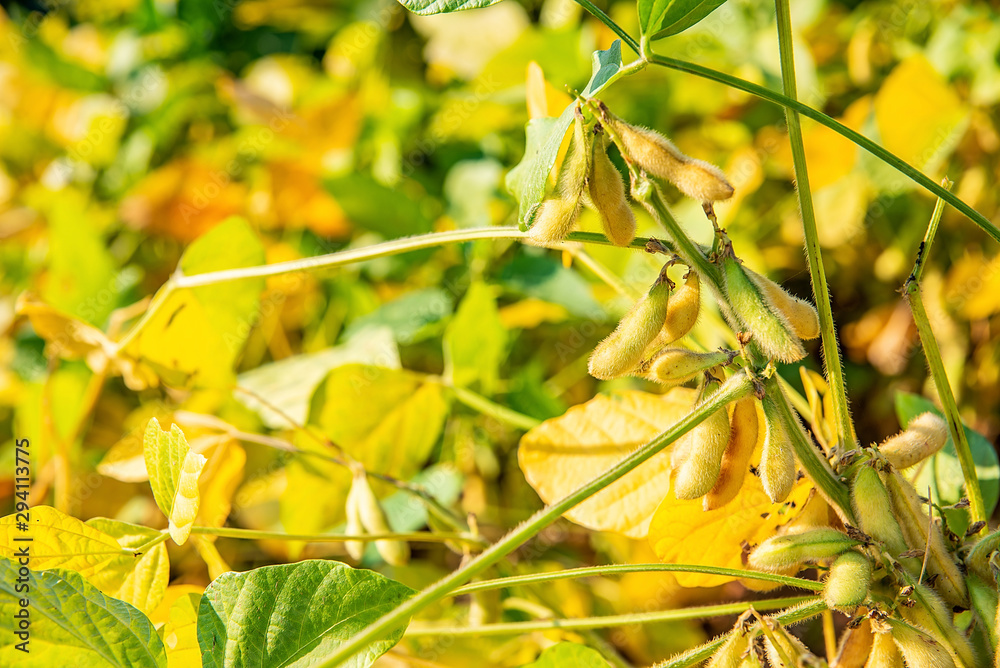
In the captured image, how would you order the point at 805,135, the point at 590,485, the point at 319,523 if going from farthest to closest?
the point at 805,135 → the point at 319,523 → the point at 590,485

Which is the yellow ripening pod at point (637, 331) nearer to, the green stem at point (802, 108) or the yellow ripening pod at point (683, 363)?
the yellow ripening pod at point (683, 363)

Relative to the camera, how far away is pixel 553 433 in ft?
2.09

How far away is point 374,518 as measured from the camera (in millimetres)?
714

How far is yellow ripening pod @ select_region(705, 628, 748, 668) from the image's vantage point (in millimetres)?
454

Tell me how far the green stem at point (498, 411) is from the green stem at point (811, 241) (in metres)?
0.44

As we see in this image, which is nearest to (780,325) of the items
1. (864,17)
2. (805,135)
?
(805,135)

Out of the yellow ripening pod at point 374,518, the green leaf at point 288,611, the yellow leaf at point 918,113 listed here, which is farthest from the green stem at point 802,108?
the yellow leaf at point 918,113

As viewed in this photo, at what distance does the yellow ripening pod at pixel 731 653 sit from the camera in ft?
1.49

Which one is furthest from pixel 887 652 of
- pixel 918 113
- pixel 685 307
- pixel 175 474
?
pixel 918 113

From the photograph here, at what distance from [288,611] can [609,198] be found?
33 cm

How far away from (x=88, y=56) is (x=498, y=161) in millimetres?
1329

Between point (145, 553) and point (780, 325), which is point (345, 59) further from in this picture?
point (780, 325)

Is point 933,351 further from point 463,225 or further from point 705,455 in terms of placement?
point 463,225

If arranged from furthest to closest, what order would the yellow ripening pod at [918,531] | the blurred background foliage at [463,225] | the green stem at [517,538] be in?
the blurred background foliage at [463,225]
the yellow ripening pod at [918,531]
the green stem at [517,538]
